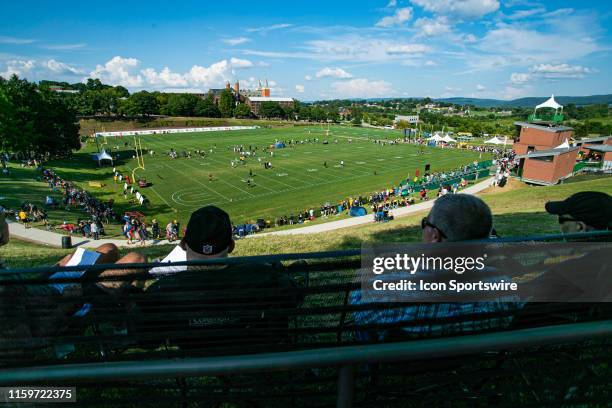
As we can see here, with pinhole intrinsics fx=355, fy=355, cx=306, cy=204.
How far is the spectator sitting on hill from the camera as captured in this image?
231cm

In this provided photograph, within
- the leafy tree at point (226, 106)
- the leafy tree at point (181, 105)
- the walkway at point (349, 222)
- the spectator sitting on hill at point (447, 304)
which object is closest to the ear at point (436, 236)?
the spectator sitting on hill at point (447, 304)

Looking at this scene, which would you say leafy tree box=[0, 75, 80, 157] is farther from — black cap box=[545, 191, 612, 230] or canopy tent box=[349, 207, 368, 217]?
black cap box=[545, 191, 612, 230]

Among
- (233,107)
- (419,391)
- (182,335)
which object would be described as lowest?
(419,391)

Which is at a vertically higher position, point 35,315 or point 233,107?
point 233,107

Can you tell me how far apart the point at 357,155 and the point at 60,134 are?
4693cm

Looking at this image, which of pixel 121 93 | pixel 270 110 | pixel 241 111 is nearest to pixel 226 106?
pixel 241 111

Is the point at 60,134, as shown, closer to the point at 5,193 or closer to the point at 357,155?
the point at 5,193

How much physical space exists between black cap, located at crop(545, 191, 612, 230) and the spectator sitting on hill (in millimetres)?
2320

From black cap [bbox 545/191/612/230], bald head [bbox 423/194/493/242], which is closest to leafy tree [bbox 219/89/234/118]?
black cap [bbox 545/191/612/230]

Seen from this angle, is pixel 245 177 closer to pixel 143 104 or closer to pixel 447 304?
pixel 447 304

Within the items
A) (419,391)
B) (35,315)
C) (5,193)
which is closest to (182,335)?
(35,315)

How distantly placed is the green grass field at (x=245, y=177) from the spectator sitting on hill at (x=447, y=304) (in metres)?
26.2

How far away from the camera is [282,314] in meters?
2.12

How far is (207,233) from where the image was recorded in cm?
326
